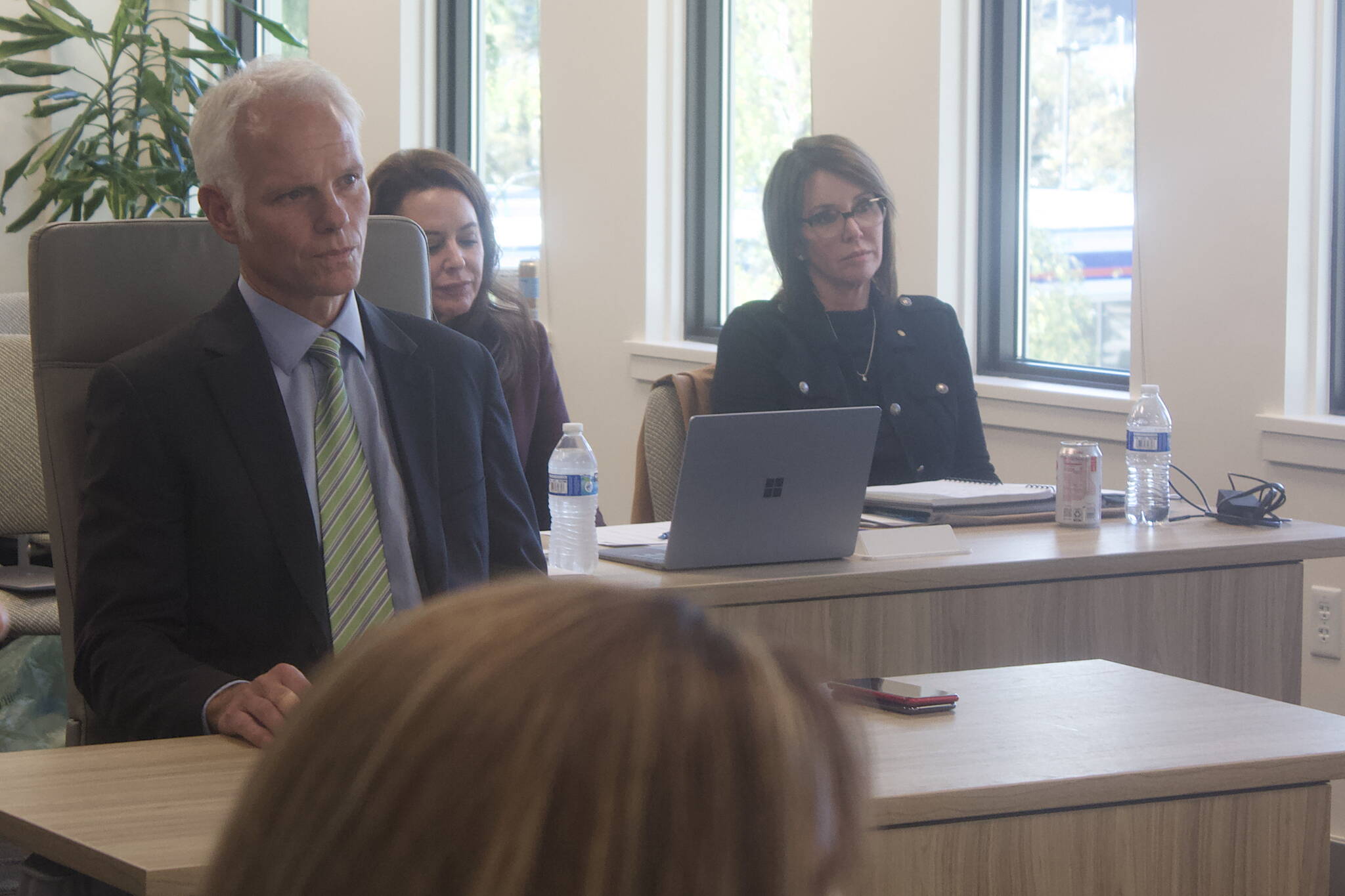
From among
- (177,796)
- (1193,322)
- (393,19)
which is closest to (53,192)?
(393,19)

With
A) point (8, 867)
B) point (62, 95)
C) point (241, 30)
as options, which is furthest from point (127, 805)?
point (241, 30)

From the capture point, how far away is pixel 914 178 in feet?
12.4

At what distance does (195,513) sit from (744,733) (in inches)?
54.3

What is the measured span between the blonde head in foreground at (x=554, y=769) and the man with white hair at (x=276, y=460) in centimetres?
109

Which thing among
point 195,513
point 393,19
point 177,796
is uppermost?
point 393,19

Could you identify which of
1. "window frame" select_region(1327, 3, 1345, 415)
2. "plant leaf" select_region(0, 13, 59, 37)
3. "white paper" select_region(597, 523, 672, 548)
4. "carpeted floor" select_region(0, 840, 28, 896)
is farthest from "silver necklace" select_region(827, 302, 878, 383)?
"plant leaf" select_region(0, 13, 59, 37)

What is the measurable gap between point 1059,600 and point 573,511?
28.5 inches

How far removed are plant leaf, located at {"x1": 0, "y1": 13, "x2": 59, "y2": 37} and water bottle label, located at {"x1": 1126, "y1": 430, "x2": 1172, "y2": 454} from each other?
5116 millimetres

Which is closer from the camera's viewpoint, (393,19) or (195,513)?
(195,513)

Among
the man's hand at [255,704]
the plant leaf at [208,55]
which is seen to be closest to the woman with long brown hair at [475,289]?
the man's hand at [255,704]

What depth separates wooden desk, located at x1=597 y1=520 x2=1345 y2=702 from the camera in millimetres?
2025

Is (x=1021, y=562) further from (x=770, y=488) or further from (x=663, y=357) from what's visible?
(x=663, y=357)

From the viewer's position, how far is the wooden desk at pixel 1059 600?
203 cm

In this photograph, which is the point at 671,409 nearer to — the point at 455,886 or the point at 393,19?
the point at 455,886
